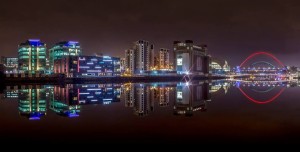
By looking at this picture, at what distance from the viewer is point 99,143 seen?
9.27 m

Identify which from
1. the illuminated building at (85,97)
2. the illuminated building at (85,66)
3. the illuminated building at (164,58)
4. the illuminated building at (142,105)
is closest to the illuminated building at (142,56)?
the illuminated building at (85,66)

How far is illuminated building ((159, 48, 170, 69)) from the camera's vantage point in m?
167

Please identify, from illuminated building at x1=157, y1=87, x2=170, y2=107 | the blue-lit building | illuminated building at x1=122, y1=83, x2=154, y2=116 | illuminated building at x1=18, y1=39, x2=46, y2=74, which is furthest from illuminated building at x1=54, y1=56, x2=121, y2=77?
illuminated building at x1=157, y1=87, x2=170, y2=107

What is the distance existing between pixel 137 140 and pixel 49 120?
20.2ft

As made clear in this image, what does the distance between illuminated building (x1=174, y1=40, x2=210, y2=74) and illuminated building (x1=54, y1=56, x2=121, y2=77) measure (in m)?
40.9

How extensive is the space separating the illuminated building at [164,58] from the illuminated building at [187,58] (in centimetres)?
1205

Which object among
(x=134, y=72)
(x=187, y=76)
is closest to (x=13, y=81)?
(x=134, y=72)

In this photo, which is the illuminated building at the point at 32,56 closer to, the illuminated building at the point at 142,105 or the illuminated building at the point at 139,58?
the illuminated building at the point at 139,58

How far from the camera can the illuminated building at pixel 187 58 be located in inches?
5906

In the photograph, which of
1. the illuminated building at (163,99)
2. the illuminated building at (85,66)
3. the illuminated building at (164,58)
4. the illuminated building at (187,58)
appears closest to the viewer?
the illuminated building at (163,99)

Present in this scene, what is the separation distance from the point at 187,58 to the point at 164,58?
22568mm

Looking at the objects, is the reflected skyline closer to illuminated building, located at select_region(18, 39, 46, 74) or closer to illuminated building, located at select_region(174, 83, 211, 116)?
illuminated building, located at select_region(174, 83, 211, 116)

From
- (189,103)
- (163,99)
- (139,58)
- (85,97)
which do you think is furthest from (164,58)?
(189,103)

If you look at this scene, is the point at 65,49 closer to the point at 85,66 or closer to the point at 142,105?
the point at 85,66
